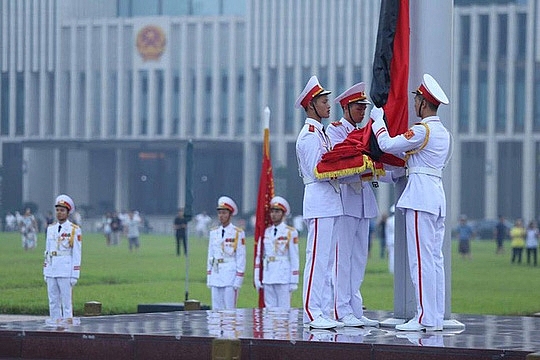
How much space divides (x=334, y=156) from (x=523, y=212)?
52808 millimetres

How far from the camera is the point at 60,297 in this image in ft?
50.6

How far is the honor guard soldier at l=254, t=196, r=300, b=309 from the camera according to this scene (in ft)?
51.2

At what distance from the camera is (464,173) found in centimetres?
6328

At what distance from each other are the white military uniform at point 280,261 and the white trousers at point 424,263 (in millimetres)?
5665

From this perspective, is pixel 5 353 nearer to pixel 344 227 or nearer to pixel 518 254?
pixel 344 227

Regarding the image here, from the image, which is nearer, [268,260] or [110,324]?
[110,324]

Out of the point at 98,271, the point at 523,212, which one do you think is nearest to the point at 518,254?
the point at 98,271

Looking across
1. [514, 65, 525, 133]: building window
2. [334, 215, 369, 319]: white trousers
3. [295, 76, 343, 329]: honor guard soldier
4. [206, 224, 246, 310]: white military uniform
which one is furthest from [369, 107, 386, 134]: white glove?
[514, 65, 525, 133]: building window

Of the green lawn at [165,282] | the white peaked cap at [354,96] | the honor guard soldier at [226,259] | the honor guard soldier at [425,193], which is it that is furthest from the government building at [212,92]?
the honor guard soldier at [425,193]

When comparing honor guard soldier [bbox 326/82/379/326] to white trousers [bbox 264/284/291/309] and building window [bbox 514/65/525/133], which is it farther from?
building window [bbox 514/65/525/133]

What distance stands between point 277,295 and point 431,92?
6344 mm

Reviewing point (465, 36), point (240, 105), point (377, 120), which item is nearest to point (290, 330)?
point (377, 120)

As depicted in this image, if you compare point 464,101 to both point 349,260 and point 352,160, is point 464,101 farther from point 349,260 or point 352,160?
point 352,160

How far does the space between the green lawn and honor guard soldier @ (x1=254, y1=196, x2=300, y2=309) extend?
429 cm
